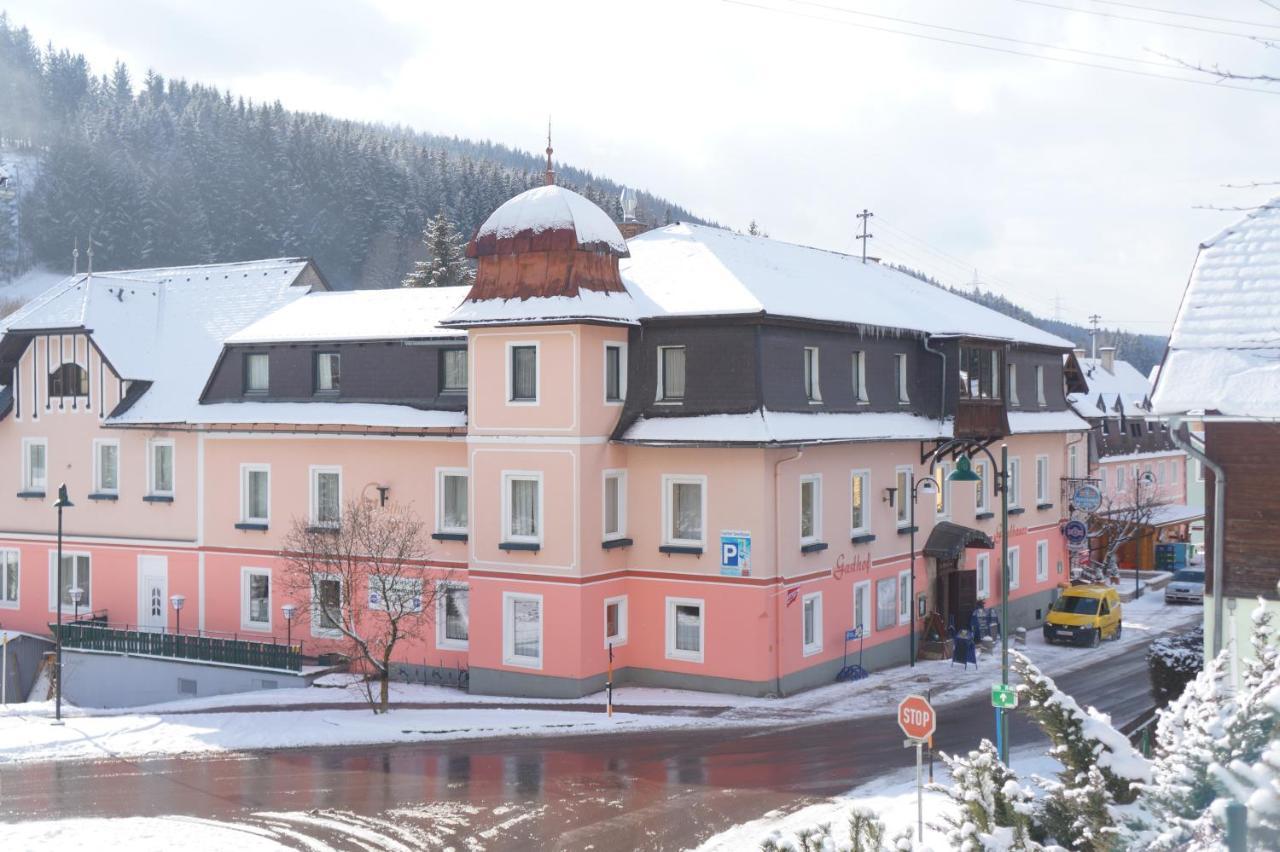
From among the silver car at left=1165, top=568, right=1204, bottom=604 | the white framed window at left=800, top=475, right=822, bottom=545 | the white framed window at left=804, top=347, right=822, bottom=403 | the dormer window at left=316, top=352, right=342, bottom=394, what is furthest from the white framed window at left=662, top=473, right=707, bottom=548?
the silver car at left=1165, top=568, right=1204, bottom=604

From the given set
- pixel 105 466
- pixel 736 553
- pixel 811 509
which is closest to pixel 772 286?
pixel 811 509

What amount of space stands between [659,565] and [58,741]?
1527 centimetres

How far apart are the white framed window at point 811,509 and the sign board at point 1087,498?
14.1 metres

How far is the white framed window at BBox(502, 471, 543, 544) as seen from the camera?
31.8 metres

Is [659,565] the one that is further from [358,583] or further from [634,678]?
[358,583]

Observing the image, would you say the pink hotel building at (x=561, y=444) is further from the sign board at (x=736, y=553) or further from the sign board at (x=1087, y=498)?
the sign board at (x=1087, y=498)

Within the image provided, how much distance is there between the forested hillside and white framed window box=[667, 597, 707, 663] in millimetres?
95429

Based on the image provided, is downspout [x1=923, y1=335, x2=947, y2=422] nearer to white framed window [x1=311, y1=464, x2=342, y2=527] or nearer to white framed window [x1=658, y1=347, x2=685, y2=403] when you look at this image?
white framed window [x1=658, y1=347, x2=685, y2=403]

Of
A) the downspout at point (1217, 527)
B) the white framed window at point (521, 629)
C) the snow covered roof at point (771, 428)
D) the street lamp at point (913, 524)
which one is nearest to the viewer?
the downspout at point (1217, 527)

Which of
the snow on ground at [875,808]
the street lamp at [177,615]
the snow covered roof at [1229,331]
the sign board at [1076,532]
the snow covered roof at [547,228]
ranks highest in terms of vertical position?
the snow covered roof at [547,228]

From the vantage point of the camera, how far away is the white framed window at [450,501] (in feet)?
113

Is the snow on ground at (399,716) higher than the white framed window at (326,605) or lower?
lower

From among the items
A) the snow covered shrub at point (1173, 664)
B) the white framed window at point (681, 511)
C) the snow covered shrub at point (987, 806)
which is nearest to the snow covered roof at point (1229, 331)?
the snow covered shrub at point (1173, 664)

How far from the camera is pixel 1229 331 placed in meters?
17.5
